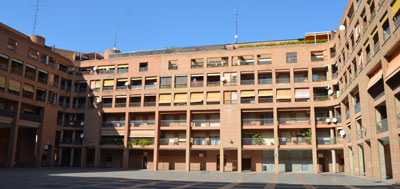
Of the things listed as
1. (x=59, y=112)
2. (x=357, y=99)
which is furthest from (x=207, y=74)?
(x=59, y=112)

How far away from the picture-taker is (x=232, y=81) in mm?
42188

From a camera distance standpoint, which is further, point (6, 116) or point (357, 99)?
point (6, 116)

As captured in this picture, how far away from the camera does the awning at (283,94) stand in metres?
40.1

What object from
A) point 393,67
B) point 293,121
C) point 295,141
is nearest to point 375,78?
point 393,67

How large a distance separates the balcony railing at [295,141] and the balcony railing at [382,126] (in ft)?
43.6

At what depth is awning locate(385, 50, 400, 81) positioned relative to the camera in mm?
20927

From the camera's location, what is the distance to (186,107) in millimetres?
42344

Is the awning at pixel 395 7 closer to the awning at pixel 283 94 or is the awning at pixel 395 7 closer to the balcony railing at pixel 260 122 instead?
the awning at pixel 283 94

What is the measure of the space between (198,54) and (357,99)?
19520 mm

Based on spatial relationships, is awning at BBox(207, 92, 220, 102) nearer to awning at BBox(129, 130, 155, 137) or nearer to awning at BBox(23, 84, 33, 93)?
awning at BBox(129, 130, 155, 137)

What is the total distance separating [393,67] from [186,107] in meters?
25.1

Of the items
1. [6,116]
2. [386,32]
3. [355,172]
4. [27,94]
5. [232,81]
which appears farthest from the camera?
[232,81]

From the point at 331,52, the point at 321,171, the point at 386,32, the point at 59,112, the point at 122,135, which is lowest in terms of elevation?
the point at 321,171

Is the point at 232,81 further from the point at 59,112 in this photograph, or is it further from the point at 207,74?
the point at 59,112
